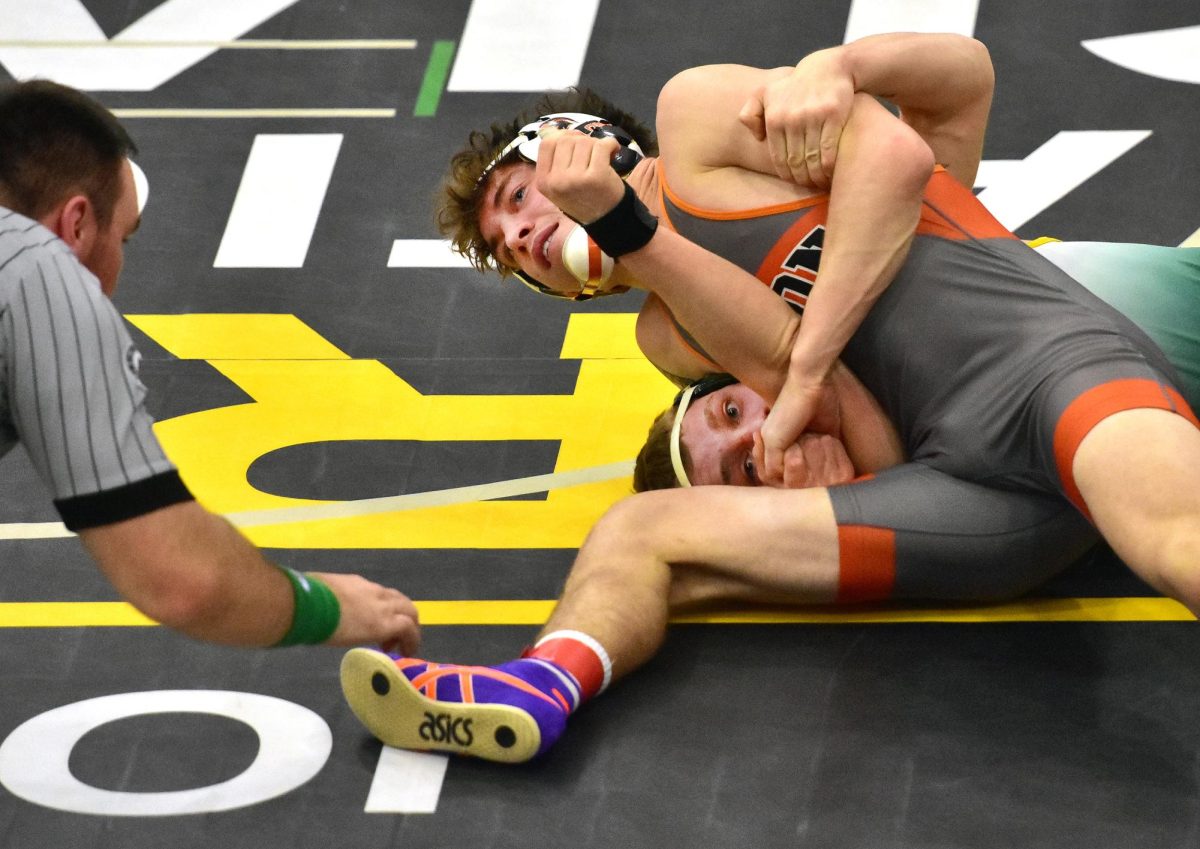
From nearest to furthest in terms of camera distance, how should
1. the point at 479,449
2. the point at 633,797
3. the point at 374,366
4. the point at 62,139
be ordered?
the point at 62,139 < the point at 633,797 < the point at 479,449 < the point at 374,366

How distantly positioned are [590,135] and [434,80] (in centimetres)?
188

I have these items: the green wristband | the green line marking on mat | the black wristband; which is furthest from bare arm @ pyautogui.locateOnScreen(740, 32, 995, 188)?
the green line marking on mat

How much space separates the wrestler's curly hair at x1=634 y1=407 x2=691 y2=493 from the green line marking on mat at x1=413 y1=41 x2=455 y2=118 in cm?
193

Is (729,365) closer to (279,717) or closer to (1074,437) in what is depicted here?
(1074,437)

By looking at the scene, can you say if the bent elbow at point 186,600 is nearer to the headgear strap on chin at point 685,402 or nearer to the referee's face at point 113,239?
the referee's face at point 113,239

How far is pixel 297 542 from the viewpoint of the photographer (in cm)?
372

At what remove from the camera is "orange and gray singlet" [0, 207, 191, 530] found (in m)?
2.36

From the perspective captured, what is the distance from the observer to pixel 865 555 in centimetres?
332

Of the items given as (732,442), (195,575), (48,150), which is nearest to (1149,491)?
(732,442)

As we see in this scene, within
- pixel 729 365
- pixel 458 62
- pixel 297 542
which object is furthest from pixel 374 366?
pixel 458 62

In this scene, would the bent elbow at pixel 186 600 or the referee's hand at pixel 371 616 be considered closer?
the bent elbow at pixel 186 600

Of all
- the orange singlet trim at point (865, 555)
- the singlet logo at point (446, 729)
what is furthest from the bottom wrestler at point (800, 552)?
the singlet logo at point (446, 729)

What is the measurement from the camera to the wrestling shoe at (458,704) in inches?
116

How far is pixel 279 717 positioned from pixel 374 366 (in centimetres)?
129
